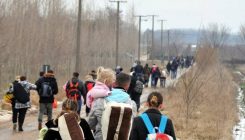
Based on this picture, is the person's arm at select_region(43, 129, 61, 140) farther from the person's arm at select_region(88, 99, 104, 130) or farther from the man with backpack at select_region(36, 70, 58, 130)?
the man with backpack at select_region(36, 70, 58, 130)

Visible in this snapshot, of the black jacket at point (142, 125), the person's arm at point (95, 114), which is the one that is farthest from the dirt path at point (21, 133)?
the black jacket at point (142, 125)

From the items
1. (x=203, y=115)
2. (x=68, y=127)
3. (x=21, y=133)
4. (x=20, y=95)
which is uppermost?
(x=68, y=127)

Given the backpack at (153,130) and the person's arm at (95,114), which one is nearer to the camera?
the backpack at (153,130)

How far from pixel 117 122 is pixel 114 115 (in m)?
0.09

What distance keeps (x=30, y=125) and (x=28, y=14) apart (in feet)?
57.3

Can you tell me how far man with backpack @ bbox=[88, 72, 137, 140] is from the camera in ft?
22.7

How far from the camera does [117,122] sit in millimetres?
6914

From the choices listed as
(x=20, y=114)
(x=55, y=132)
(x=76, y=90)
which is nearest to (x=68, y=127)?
(x=55, y=132)

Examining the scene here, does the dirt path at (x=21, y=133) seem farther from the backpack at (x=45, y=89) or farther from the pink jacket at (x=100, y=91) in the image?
the pink jacket at (x=100, y=91)

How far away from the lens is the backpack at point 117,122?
691cm

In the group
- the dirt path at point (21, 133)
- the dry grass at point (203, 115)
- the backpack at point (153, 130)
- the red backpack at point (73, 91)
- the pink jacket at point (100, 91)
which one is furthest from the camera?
the dry grass at point (203, 115)

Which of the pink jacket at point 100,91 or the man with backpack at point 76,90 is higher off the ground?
the pink jacket at point 100,91

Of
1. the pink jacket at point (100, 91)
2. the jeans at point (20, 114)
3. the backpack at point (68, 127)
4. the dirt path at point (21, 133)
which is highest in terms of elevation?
the pink jacket at point (100, 91)

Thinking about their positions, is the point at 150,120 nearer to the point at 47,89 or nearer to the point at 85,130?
the point at 85,130
